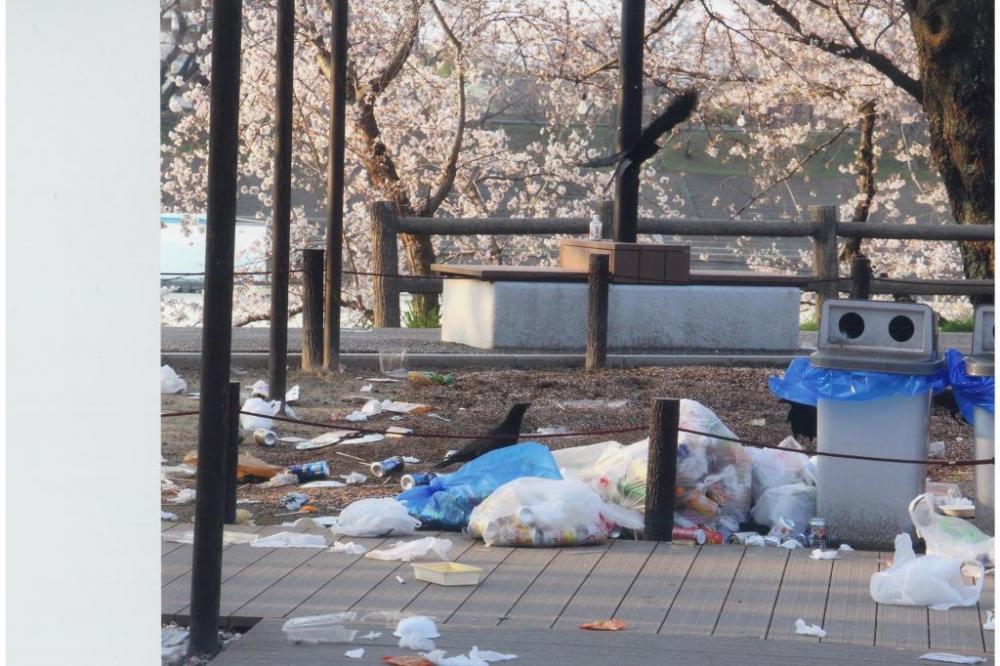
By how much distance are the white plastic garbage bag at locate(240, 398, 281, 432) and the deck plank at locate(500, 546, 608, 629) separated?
11.1 ft

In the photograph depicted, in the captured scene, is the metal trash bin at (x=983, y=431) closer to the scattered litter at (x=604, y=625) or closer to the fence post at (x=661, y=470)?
the fence post at (x=661, y=470)

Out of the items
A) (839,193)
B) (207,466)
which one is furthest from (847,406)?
(839,193)

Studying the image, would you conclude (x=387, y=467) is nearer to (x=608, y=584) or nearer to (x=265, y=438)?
(x=265, y=438)

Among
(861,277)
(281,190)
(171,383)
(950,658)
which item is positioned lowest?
(950,658)

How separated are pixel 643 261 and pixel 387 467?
15.6ft

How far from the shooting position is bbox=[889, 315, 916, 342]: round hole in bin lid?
616 centimetres

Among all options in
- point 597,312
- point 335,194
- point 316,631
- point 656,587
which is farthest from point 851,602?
point 335,194

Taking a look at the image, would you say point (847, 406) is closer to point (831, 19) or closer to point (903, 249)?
point (831, 19)

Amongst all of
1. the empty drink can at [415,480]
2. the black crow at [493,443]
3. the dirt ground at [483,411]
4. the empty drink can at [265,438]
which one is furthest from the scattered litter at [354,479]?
the empty drink can at [265,438]

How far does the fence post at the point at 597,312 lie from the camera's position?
11.0 metres

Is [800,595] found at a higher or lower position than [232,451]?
lower

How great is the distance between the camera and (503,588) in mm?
5215

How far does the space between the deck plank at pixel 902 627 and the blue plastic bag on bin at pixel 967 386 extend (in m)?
1.40

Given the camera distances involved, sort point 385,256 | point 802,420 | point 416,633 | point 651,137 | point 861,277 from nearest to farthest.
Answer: point 416,633 < point 802,420 < point 651,137 < point 861,277 < point 385,256
